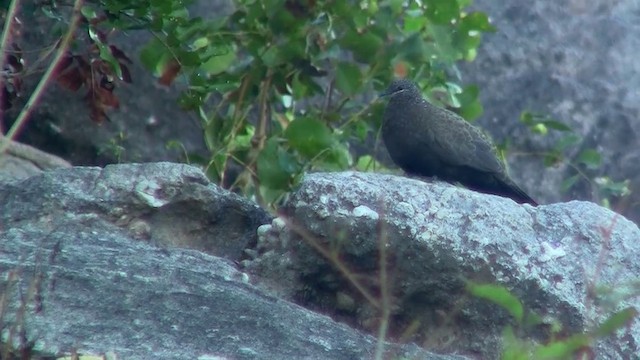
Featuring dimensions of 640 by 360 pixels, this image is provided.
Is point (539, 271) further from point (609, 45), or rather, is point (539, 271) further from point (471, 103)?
point (609, 45)

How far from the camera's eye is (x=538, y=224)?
465cm

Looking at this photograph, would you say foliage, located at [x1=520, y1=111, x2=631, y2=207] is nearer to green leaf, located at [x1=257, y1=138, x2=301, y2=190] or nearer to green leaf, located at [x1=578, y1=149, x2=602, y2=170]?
green leaf, located at [x1=578, y1=149, x2=602, y2=170]

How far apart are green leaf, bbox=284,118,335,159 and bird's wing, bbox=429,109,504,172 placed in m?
0.64

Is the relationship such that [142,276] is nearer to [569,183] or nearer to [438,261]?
[438,261]

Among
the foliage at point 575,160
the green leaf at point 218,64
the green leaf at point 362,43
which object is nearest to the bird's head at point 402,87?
the green leaf at point 362,43

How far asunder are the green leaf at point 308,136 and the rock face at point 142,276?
104 centimetres

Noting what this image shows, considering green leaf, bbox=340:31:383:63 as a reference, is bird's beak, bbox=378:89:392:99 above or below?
below

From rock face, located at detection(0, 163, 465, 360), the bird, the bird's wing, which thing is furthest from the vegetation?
rock face, located at detection(0, 163, 465, 360)

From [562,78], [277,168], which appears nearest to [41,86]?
[277,168]

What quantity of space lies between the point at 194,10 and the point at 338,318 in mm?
3808

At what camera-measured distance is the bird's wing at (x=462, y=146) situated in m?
6.39

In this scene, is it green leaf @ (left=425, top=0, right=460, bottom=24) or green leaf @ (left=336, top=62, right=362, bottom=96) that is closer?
green leaf @ (left=425, top=0, right=460, bottom=24)

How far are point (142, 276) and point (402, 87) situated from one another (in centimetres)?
277

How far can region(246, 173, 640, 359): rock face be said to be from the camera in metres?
4.37
